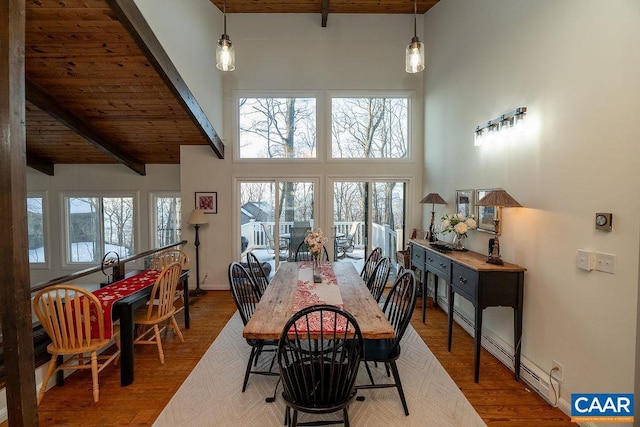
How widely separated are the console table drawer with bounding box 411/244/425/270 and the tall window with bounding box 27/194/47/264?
21.8ft

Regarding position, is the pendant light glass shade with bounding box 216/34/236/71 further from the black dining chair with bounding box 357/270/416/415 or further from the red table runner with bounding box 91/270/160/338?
the black dining chair with bounding box 357/270/416/415

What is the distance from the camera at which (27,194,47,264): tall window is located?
559cm

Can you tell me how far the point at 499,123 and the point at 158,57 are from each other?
11.3 feet

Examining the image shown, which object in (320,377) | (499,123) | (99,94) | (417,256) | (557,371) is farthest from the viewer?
(417,256)

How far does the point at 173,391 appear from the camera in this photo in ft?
8.00

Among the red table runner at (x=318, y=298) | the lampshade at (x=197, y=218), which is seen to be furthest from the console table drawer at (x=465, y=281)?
the lampshade at (x=197, y=218)

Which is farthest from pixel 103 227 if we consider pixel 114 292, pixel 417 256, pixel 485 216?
pixel 485 216

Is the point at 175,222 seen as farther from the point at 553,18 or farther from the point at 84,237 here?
the point at 553,18

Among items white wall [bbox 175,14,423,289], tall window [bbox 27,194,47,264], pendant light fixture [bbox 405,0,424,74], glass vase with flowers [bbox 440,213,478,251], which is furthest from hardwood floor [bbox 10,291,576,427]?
tall window [bbox 27,194,47,264]

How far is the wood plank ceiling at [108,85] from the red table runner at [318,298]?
8.84ft

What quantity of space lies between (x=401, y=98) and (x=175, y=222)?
15.5ft

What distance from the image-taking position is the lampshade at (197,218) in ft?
15.6

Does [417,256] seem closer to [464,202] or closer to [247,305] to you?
[464,202]

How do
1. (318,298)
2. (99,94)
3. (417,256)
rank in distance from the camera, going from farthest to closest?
(417,256) < (99,94) < (318,298)
